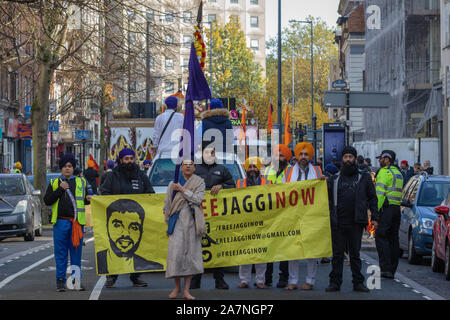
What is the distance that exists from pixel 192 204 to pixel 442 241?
511cm

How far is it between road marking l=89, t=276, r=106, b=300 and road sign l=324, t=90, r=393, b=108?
1091 centimetres

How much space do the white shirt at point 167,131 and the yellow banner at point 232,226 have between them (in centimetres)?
380

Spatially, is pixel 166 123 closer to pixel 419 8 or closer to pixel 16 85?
pixel 419 8

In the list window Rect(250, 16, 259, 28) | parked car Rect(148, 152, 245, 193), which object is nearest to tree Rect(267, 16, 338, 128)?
window Rect(250, 16, 259, 28)

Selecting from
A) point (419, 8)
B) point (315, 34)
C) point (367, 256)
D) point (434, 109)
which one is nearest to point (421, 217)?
point (367, 256)

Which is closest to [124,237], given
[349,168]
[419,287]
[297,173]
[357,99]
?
[297,173]

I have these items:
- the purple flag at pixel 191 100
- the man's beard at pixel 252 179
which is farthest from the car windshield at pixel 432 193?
the purple flag at pixel 191 100

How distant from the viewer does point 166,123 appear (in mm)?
16594

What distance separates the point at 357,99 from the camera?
2406 centimetres

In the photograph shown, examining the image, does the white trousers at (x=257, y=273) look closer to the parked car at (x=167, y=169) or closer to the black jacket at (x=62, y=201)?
the black jacket at (x=62, y=201)

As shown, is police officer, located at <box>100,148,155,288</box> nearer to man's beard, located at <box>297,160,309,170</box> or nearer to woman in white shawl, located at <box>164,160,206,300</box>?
woman in white shawl, located at <box>164,160,206,300</box>
